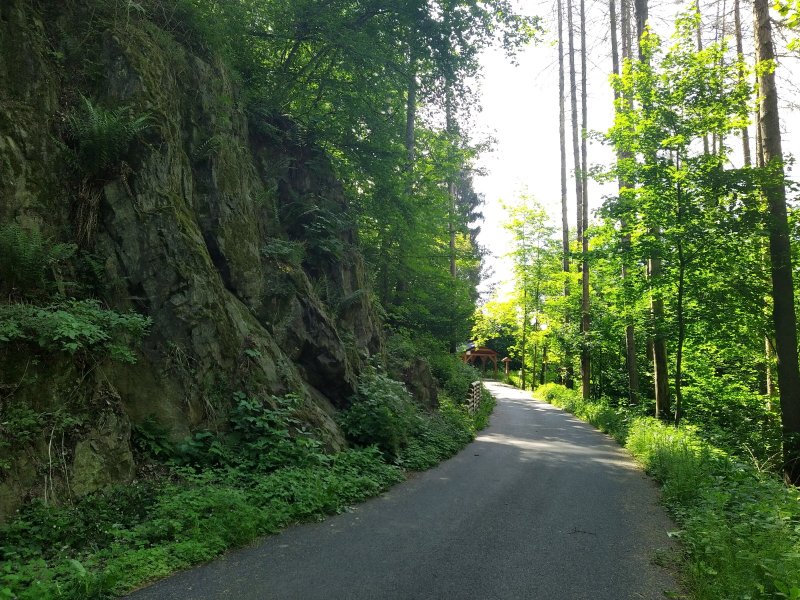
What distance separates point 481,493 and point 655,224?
7.66 m

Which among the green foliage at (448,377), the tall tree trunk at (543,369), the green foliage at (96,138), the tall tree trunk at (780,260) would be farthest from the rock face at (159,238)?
the tall tree trunk at (543,369)

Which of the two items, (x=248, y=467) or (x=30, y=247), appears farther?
(x=248, y=467)

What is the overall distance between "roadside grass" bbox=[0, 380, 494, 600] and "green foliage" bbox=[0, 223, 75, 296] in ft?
7.31

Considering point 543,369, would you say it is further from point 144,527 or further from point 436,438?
point 144,527

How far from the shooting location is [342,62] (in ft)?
46.3

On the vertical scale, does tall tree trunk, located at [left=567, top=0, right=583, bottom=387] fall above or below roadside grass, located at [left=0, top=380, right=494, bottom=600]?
above

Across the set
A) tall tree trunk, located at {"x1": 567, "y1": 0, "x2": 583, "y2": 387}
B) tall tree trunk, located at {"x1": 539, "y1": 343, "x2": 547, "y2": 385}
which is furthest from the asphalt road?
tall tree trunk, located at {"x1": 539, "y1": 343, "x2": 547, "y2": 385}

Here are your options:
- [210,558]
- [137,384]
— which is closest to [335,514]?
[210,558]

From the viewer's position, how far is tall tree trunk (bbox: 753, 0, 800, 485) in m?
9.14

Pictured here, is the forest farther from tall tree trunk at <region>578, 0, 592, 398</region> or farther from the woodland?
tall tree trunk at <region>578, 0, 592, 398</region>

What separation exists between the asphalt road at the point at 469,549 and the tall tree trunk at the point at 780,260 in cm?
284

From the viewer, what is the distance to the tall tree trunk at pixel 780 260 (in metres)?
9.14

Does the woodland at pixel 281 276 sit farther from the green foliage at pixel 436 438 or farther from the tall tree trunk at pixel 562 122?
the tall tree trunk at pixel 562 122

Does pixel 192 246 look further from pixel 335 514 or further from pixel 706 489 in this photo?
pixel 706 489
